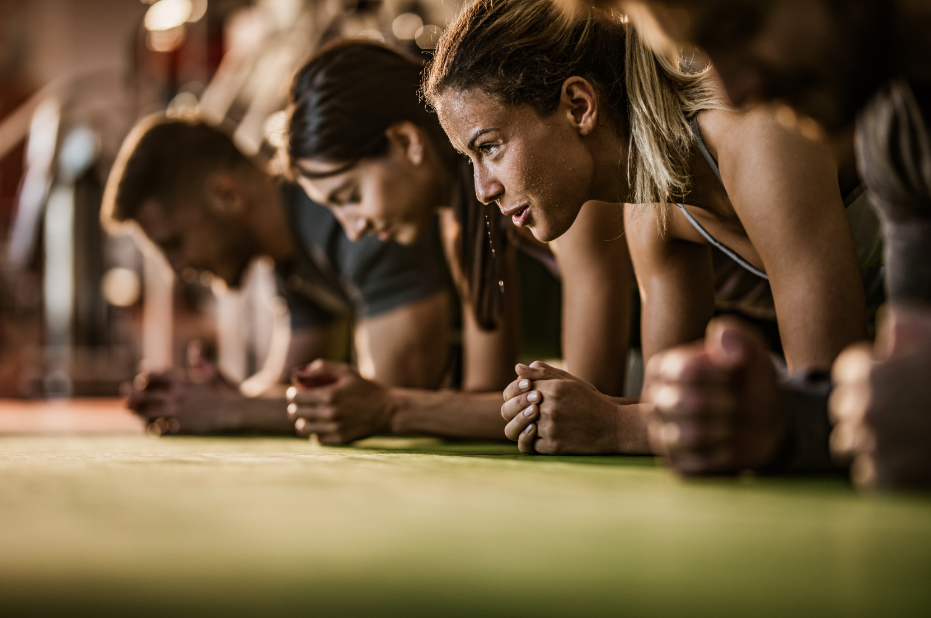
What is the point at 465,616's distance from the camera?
0.37 metres

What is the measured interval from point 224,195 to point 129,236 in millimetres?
4458

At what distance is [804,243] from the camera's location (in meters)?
0.87

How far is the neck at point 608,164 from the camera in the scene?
1.08 m

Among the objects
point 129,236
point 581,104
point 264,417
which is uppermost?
point 129,236

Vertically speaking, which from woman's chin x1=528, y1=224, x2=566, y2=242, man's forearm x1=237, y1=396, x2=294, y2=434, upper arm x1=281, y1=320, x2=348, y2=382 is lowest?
man's forearm x1=237, y1=396, x2=294, y2=434

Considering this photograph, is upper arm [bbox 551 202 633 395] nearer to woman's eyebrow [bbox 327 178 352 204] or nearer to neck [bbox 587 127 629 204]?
neck [bbox 587 127 629 204]

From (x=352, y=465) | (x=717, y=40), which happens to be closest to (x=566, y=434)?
(x=352, y=465)

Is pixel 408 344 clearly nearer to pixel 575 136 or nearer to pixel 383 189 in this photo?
pixel 383 189

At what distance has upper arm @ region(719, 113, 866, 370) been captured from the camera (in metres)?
0.86

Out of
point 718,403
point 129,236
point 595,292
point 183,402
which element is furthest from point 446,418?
point 129,236

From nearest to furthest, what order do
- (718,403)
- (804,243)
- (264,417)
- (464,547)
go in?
(464,547) < (718,403) < (804,243) < (264,417)

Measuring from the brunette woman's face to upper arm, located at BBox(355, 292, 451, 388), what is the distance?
0.64 feet

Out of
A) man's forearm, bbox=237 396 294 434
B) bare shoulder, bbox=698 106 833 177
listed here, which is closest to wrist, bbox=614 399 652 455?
bare shoulder, bbox=698 106 833 177

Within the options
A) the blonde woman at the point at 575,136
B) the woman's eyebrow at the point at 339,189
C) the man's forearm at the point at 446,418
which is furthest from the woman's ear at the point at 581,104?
the woman's eyebrow at the point at 339,189
